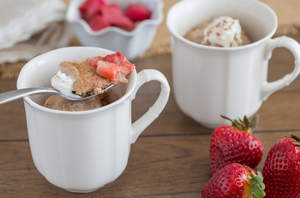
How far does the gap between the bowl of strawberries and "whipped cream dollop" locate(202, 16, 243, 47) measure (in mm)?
249

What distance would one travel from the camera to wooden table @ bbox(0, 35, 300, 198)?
1016 mm

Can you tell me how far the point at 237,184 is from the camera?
2.85 ft

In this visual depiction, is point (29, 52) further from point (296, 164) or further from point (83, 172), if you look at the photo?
point (296, 164)

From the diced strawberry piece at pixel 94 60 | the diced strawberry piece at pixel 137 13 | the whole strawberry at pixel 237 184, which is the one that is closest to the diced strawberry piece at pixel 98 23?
the diced strawberry piece at pixel 137 13

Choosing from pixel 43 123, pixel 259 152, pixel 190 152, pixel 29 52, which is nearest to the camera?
pixel 43 123

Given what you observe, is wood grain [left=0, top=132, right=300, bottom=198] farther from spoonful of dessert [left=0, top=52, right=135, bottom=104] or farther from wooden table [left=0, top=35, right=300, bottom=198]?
spoonful of dessert [left=0, top=52, right=135, bottom=104]

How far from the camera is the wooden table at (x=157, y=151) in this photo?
1.02m

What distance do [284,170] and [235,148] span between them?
0.11 metres

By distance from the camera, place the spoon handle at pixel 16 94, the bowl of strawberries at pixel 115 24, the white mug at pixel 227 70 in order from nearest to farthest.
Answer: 1. the spoon handle at pixel 16 94
2. the white mug at pixel 227 70
3. the bowl of strawberries at pixel 115 24

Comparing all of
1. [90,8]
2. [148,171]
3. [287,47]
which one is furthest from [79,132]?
[90,8]

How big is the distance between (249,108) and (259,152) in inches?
A: 7.3

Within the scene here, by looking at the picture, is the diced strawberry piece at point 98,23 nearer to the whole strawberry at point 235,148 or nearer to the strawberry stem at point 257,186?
the whole strawberry at point 235,148

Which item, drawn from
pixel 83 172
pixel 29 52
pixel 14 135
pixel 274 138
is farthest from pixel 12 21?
pixel 274 138

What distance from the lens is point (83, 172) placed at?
36.3 inches
